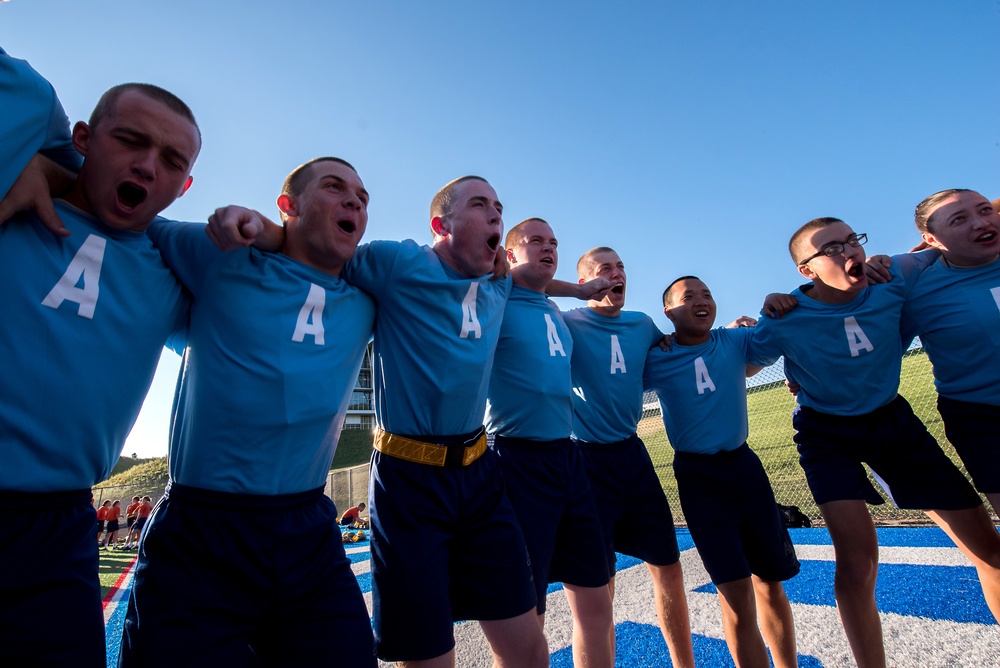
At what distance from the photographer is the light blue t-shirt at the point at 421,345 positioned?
2.33 m

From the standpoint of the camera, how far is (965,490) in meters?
2.95

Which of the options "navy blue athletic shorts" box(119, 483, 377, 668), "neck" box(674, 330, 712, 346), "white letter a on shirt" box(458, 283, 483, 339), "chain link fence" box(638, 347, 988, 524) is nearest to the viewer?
"navy blue athletic shorts" box(119, 483, 377, 668)

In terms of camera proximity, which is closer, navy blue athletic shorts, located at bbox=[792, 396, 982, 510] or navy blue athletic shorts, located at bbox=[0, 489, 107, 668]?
navy blue athletic shorts, located at bbox=[0, 489, 107, 668]

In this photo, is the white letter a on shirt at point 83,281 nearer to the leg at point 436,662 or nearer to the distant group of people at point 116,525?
the leg at point 436,662

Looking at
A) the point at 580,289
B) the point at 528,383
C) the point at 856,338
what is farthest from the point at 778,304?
the point at 528,383

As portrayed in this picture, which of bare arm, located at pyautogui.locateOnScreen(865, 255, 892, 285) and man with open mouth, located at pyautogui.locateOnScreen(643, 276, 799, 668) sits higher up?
bare arm, located at pyautogui.locateOnScreen(865, 255, 892, 285)

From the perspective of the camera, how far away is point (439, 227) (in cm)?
286

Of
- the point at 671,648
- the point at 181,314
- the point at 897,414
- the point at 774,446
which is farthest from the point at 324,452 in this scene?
the point at 774,446

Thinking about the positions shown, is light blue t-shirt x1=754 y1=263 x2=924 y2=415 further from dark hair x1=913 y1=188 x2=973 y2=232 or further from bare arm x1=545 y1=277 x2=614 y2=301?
bare arm x1=545 y1=277 x2=614 y2=301

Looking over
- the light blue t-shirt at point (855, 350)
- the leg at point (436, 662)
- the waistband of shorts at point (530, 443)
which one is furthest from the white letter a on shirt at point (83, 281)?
the light blue t-shirt at point (855, 350)

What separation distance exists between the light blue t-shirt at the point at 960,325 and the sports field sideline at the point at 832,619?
1377 mm

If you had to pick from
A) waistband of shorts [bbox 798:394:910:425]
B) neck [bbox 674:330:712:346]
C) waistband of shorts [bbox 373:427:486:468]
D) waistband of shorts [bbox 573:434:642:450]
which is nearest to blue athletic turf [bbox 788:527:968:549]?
waistband of shorts [bbox 798:394:910:425]

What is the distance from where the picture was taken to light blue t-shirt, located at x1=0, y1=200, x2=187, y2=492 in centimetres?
144

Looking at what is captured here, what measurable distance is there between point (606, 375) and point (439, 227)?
141cm
